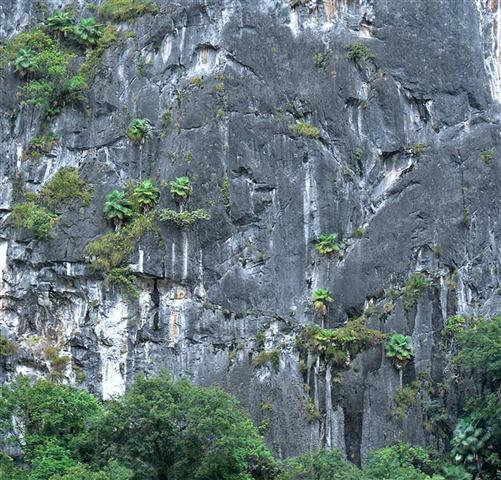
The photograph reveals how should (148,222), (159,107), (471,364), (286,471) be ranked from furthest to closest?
(159,107), (148,222), (471,364), (286,471)

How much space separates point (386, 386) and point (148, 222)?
7.53 metres

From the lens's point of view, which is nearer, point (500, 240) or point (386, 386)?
point (386, 386)

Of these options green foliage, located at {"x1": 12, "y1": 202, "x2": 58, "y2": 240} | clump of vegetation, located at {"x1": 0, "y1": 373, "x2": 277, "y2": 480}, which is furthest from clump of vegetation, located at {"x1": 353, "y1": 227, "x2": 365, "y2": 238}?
green foliage, located at {"x1": 12, "y1": 202, "x2": 58, "y2": 240}

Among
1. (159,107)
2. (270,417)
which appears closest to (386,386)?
(270,417)

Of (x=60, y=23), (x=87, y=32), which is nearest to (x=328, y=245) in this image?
(x=87, y=32)

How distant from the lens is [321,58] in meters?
29.6

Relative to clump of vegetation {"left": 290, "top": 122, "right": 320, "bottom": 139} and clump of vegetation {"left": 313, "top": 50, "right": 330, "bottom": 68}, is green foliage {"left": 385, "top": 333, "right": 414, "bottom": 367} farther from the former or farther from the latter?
clump of vegetation {"left": 313, "top": 50, "right": 330, "bottom": 68}

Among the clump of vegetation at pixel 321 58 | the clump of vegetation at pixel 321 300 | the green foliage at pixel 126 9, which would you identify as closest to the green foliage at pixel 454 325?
the clump of vegetation at pixel 321 300

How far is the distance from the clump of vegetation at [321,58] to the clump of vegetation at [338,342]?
788 centimetres

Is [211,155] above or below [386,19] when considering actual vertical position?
below

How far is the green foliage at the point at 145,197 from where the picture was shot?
2753 cm

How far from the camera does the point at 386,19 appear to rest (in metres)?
30.2

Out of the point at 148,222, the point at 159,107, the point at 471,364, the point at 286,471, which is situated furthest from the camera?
the point at 159,107

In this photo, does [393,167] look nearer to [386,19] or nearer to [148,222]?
[386,19]
